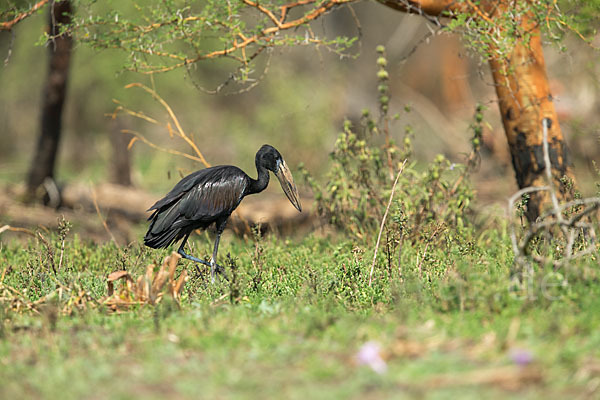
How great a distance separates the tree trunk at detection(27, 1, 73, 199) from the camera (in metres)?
11.0

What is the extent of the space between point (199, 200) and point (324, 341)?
8.92ft

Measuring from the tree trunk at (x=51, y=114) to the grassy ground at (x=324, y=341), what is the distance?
222 inches

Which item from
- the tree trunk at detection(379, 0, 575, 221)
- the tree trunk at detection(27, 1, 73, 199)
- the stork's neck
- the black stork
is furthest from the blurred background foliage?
the black stork

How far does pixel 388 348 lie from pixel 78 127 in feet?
60.2

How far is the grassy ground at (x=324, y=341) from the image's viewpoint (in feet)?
12.1

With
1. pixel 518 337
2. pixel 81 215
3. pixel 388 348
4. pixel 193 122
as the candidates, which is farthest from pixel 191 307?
pixel 193 122

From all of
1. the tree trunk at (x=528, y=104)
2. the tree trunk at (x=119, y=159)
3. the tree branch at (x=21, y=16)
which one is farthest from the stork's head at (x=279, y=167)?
the tree trunk at (x=119, y=159)

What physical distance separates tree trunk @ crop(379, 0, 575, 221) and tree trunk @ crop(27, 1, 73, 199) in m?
5.57

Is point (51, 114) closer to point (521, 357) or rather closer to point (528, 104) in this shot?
point (528, 104)

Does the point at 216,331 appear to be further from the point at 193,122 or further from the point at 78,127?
the point at 193,122

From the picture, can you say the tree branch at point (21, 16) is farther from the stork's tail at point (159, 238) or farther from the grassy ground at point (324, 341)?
the grassy ground at point (324, 341)

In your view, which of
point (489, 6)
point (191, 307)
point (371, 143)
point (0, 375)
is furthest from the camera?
point (371, 143)

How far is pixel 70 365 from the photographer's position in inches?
157

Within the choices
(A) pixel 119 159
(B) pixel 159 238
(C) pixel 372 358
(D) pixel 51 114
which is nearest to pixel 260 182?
(B) pixel 159 238
